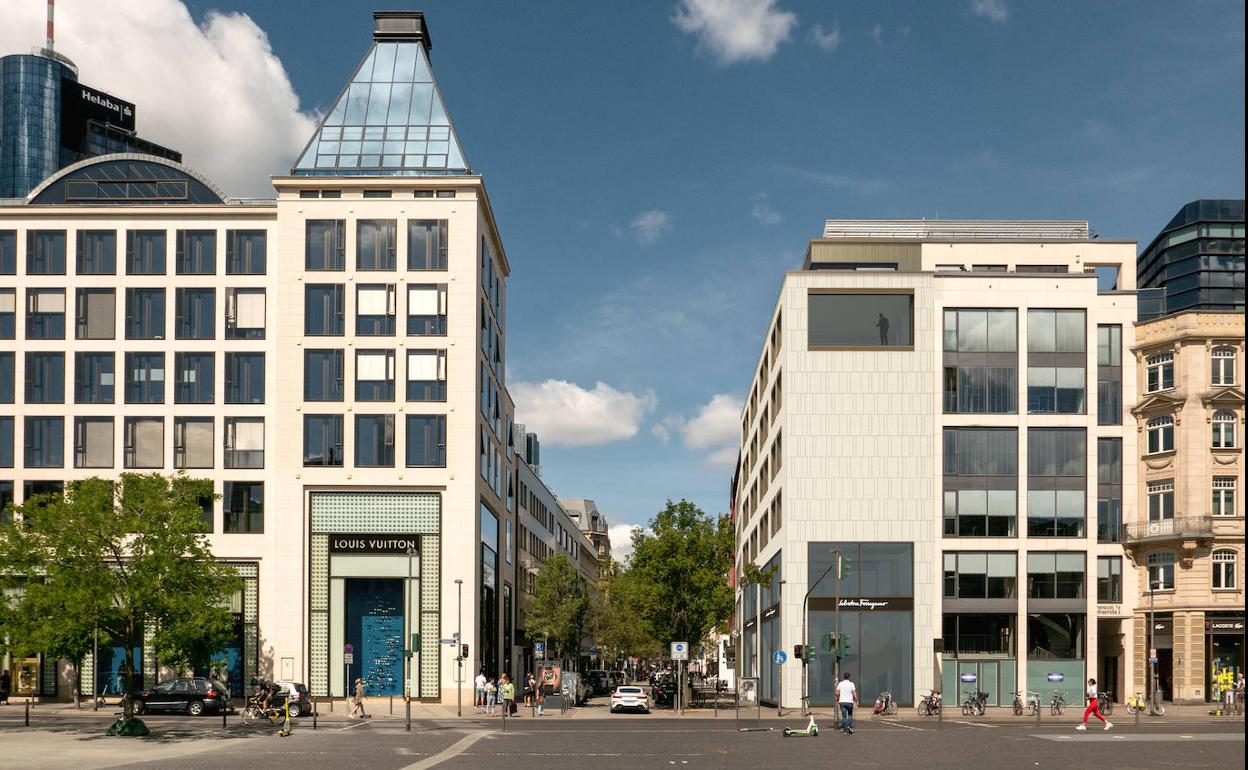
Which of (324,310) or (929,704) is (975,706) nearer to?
(929,704)

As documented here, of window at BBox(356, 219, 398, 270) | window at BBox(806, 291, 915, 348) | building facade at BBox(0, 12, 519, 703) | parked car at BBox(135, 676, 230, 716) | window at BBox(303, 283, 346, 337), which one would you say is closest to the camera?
parked car at BBox(135, 676, 230, 716)

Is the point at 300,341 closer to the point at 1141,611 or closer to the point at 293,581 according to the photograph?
the point at 293,581

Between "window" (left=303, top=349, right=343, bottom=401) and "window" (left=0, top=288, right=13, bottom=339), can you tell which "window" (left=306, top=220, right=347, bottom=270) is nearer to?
"window" (left=303, top=349, right=343, bottom=401)

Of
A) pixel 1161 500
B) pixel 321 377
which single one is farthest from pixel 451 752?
pixel 1161 500

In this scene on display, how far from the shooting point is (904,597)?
214 feet

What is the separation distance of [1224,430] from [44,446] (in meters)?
60.2

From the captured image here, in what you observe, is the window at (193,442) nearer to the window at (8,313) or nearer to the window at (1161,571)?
the window at (8,313)

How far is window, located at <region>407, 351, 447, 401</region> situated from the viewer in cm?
6544

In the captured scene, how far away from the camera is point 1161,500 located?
66062mm

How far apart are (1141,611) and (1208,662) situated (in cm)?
391

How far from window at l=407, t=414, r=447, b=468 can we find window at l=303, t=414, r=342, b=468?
3540 millimetres

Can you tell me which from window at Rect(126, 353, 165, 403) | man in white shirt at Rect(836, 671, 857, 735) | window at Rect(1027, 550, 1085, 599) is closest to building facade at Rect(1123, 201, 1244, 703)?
window at Rect(1027, 550, 1085, 599)

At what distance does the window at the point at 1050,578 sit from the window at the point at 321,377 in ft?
119

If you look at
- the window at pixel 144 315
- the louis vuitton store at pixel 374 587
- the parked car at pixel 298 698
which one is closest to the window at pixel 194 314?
the window at pixel 144 315
